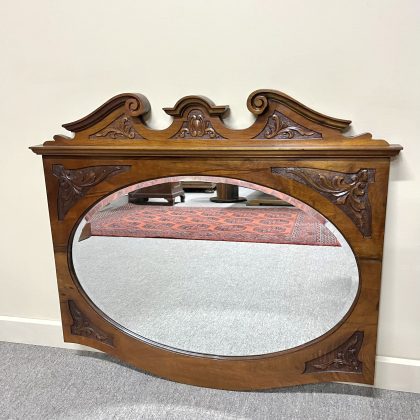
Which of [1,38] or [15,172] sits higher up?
[1,38]

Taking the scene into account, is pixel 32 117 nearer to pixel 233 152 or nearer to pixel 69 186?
pixel 69 186

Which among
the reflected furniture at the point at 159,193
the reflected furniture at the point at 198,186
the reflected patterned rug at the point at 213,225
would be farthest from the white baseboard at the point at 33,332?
the reflected furniture at the point at 198,186

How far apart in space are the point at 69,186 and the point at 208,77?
457mm

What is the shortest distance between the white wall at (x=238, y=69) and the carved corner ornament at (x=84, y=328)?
0.31 metres

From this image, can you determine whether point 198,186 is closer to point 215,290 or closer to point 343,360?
point 215,290

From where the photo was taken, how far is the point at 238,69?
3.22 ft

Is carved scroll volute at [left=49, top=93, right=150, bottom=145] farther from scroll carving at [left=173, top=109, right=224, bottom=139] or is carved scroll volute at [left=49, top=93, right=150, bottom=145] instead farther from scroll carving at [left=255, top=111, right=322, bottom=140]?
scroll carving at [left=255, top=111, right=322, bottom=140]

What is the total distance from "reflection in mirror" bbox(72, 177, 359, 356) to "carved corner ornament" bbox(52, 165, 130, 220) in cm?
6

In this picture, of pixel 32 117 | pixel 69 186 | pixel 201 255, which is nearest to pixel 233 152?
pixel 201 255

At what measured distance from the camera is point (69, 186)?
3.66 ft

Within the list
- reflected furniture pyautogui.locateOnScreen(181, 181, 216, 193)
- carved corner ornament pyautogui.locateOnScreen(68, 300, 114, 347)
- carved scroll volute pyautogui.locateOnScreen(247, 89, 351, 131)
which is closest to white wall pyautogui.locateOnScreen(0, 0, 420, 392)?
carved scroll volute pyautogui.locateOnScreen(247, 89, 351, 131)

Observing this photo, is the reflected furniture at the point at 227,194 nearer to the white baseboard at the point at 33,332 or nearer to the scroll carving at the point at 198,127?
the scroll carving at the point at 198,127

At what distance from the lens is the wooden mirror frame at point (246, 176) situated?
36.6 inches

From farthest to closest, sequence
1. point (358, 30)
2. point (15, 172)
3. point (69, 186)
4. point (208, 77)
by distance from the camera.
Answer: point (15, 172), point (69, 186), point (208, 77), point (358, 30)
